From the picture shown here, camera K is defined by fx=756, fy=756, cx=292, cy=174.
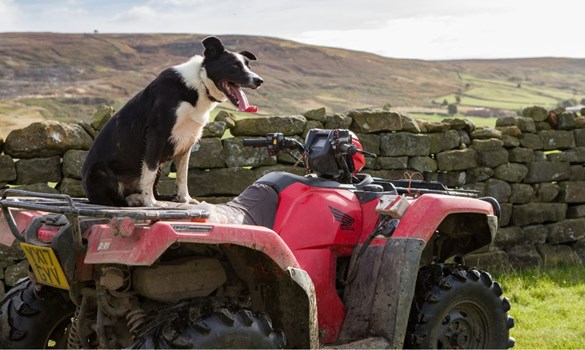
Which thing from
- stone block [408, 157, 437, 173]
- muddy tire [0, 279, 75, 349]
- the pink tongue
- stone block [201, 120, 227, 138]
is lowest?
muddy tire [0, 279, 75, 349]

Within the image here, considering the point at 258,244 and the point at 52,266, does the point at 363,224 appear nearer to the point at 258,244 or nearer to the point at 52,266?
the point at 258,244

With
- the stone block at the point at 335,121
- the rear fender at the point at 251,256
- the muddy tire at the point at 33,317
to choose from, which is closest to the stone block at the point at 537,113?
the stone block at the point at 335,121

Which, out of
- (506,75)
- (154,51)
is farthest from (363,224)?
(506,75)

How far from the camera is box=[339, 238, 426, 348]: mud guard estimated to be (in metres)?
4.13

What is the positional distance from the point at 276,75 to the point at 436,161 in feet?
125

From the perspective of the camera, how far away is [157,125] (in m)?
5.20

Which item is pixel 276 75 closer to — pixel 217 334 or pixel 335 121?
pixel 335 121

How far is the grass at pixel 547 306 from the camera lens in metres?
6.18

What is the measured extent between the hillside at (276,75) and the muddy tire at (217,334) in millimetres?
30725

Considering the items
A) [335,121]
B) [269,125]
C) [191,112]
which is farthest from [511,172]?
[191,112]

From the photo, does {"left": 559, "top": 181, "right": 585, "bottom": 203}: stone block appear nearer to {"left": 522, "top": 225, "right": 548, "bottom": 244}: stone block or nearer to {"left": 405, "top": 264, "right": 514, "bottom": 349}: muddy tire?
{"left": 522, "top": 225, "right": 548, "bottom": 244}: stone block

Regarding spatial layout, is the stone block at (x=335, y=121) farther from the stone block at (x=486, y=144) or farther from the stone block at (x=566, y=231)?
the stone block at (x=566, y=231)

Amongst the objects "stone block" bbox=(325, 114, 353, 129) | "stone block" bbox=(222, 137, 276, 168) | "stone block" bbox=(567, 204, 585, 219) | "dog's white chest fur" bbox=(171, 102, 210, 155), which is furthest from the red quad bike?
"stone block" bbox=(567, 204, 585, 219)

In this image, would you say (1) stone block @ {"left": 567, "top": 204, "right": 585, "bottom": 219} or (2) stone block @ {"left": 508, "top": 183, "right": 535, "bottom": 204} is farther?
(1) stone block @ {"left": 567, "top": 204, "right": 585, "bottom": 219}
